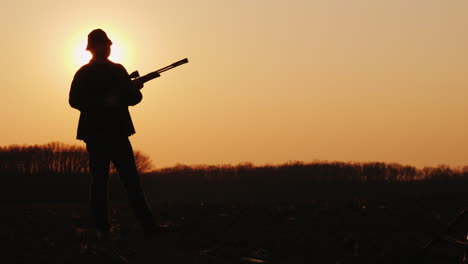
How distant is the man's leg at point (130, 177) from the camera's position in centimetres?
994

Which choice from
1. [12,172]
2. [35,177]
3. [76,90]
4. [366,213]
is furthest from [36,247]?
[12,172]

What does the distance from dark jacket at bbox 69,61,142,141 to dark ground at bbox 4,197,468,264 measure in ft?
4.94

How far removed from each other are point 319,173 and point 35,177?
53.2 meters

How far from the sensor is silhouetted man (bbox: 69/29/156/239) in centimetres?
989

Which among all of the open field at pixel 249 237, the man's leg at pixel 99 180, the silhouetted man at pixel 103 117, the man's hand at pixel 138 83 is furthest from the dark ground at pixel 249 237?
the man's hand at pixel 138 83

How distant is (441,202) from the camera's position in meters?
15.0

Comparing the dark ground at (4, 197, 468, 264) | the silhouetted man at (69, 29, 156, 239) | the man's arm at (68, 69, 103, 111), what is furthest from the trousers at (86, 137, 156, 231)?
the man's arm at (68, 69, 103, 111)

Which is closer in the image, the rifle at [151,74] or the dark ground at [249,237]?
the dark ground at [249,237]

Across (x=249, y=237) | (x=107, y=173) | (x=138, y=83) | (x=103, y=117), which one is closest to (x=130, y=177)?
(x=107, y=173)

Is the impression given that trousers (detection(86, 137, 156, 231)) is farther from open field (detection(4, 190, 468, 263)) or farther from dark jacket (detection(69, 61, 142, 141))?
open field (detection(4, 190, 468, 263))

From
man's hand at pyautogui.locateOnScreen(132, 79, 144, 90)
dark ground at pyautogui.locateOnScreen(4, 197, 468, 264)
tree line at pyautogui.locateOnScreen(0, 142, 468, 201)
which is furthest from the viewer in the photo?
tree line at pyautogui.locateOnScreen(0, 142, 468, 201)

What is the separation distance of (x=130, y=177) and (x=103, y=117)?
938mm

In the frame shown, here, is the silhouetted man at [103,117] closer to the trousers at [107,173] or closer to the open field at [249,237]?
the trousers at [107,173]

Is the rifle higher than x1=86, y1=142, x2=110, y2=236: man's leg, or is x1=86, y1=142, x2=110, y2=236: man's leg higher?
the rifle
